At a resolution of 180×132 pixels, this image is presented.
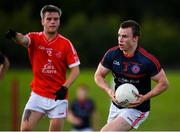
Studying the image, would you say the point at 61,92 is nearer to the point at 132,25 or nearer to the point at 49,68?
the point at 49,68

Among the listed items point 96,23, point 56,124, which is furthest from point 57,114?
point 96,23

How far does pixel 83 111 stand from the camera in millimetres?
17688

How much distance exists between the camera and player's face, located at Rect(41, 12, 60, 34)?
37.5 feet

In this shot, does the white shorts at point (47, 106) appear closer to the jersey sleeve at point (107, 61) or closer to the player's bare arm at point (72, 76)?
the player's bare arm at point (72, 76)

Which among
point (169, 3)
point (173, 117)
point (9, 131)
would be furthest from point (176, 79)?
point (169, 3)

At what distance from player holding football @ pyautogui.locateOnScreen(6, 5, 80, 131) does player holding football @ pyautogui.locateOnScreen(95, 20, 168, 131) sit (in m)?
0.92

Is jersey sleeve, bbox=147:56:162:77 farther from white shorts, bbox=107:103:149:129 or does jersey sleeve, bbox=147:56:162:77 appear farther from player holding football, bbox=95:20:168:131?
white shorts, bbox=107:103:149:129

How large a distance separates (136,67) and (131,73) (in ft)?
0.39

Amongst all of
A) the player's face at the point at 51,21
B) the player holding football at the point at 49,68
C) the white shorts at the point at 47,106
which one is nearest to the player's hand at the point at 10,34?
the player holding football at the point at 49,68

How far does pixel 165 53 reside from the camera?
148ft

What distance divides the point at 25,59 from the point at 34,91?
3130 cm

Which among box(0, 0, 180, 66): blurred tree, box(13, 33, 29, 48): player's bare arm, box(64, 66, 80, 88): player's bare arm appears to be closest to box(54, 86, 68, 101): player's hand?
box(64, 66, 80, 88): player's bare arm

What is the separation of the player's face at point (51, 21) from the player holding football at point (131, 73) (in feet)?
3.66

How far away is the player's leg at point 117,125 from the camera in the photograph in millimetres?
10441
